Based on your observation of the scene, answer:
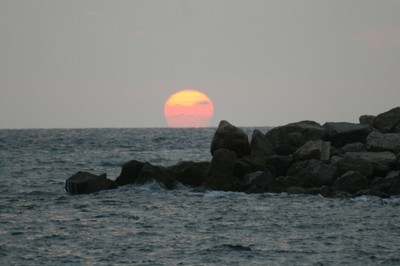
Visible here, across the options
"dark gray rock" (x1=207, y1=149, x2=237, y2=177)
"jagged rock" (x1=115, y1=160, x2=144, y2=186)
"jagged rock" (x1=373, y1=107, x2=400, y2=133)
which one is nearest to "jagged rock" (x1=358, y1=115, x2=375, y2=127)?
"jagged rock" (x1=373, y1=107, x2=400, y2=133)

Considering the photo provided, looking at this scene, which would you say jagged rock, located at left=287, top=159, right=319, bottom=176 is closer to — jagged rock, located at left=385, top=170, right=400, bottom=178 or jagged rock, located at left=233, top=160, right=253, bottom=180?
jagged rock, located at left=233, top=160, right=253, bottom=180

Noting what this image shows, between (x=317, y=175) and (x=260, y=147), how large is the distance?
478cm

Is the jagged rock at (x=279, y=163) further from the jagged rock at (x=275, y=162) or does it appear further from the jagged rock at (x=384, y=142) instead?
the jagged rock at (x=384, y=142)

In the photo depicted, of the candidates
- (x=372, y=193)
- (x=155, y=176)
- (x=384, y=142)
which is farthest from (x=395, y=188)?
(x=155, y=176)

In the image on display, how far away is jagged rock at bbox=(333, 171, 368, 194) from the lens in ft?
112

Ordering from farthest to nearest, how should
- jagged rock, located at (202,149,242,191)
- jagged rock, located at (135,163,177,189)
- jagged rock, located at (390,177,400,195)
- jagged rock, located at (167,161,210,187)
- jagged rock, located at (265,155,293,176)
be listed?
jagged rock, located at (167,161,210,187)
jagged rock, located at (135,163,177,189)
jagged rock, located at (265,155,293,176)
jagged rock, located at (202,149,242,191)
jagged rock, located at (390,177,400,195)

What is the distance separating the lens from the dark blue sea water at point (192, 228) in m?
21.7

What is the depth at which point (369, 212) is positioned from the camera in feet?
96.6

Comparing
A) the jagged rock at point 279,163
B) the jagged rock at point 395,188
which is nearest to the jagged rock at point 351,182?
the jagged rock at point 395,188

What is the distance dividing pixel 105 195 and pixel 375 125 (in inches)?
633

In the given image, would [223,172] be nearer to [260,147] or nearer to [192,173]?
[192,173]

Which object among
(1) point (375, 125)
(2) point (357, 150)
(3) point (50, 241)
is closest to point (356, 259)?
(3) point (50, 241)

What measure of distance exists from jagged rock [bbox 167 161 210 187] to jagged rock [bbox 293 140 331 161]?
15.0 feet

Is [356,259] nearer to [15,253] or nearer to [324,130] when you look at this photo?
[15,253]
